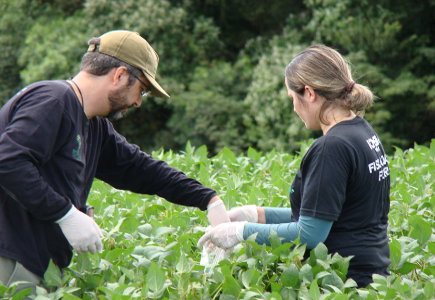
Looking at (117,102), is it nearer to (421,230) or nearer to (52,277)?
(52,277)

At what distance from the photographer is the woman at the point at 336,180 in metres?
2.87

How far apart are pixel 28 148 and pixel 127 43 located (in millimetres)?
747

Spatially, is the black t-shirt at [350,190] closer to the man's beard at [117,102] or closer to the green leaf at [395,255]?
the green leaf at [395,255]

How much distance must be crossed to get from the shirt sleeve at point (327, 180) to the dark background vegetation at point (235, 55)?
1354cm

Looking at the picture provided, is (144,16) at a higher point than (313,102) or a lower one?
lower

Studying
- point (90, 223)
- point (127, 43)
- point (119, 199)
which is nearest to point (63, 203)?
point (90, 223)

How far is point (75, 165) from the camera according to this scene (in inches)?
117

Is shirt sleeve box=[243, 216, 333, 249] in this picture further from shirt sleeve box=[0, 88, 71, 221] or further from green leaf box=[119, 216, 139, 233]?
shirt sleeve box=[0, 88, 71, 221]

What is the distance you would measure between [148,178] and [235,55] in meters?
19.0

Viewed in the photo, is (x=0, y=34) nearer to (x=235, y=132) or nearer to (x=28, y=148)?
(x=235, y=132)

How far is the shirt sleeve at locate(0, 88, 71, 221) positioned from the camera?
8.73ft

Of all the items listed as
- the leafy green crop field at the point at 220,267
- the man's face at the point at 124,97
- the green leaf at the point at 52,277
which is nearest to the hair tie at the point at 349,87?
the leafy green crop field at the point at 220,267

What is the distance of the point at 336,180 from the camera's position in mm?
2854

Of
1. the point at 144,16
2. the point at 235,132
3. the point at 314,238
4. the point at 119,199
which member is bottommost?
the point at 235,132
